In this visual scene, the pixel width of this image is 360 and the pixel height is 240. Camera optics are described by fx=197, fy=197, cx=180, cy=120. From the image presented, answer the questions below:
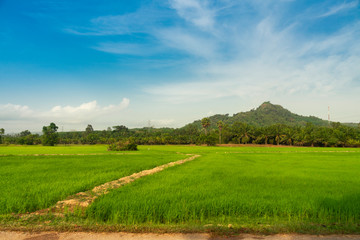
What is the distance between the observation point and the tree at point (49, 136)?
85356mm

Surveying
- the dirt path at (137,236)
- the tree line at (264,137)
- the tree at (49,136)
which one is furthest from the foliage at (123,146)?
the tree at (49,136)

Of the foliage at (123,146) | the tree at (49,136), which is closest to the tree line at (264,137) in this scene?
the tree at (49,136)

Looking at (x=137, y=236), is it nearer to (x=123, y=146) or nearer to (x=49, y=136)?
(x=123, y=146)

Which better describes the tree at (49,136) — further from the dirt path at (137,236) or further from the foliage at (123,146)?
the dirt path at (137,236)

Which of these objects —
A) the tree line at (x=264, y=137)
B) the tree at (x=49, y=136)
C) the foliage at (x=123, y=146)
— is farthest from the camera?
the tree at (x=49, y=136)

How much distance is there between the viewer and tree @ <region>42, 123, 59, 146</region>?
85356 mm

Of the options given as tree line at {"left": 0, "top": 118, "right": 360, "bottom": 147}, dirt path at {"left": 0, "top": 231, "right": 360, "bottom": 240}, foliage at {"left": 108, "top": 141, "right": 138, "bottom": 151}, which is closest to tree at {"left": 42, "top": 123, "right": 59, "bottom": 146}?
tree line at {"left": 0, "top": 118, "right": 360, "bottom": 147}

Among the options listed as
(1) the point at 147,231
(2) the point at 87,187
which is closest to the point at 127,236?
(1) the point at 147,231

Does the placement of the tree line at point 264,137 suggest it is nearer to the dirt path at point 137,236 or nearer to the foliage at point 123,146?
the foliage at point 123,146

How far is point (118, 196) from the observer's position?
759cm

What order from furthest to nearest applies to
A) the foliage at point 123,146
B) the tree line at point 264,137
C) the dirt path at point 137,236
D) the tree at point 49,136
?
1. the tree at point 49,136
2. the tree line at point 264,137
3. the foliage at point 123,146
4. the dirt path at point 137,236

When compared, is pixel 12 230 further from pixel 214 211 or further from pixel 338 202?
pixel 338 202

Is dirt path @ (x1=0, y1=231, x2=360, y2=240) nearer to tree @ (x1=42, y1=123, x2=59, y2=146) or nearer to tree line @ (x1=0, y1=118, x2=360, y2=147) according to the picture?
tree line @ (x1=0, y1=118, x2=360, y2=147)

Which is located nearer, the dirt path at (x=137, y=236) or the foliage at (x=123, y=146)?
the dirt path at (x=137, y=236)
